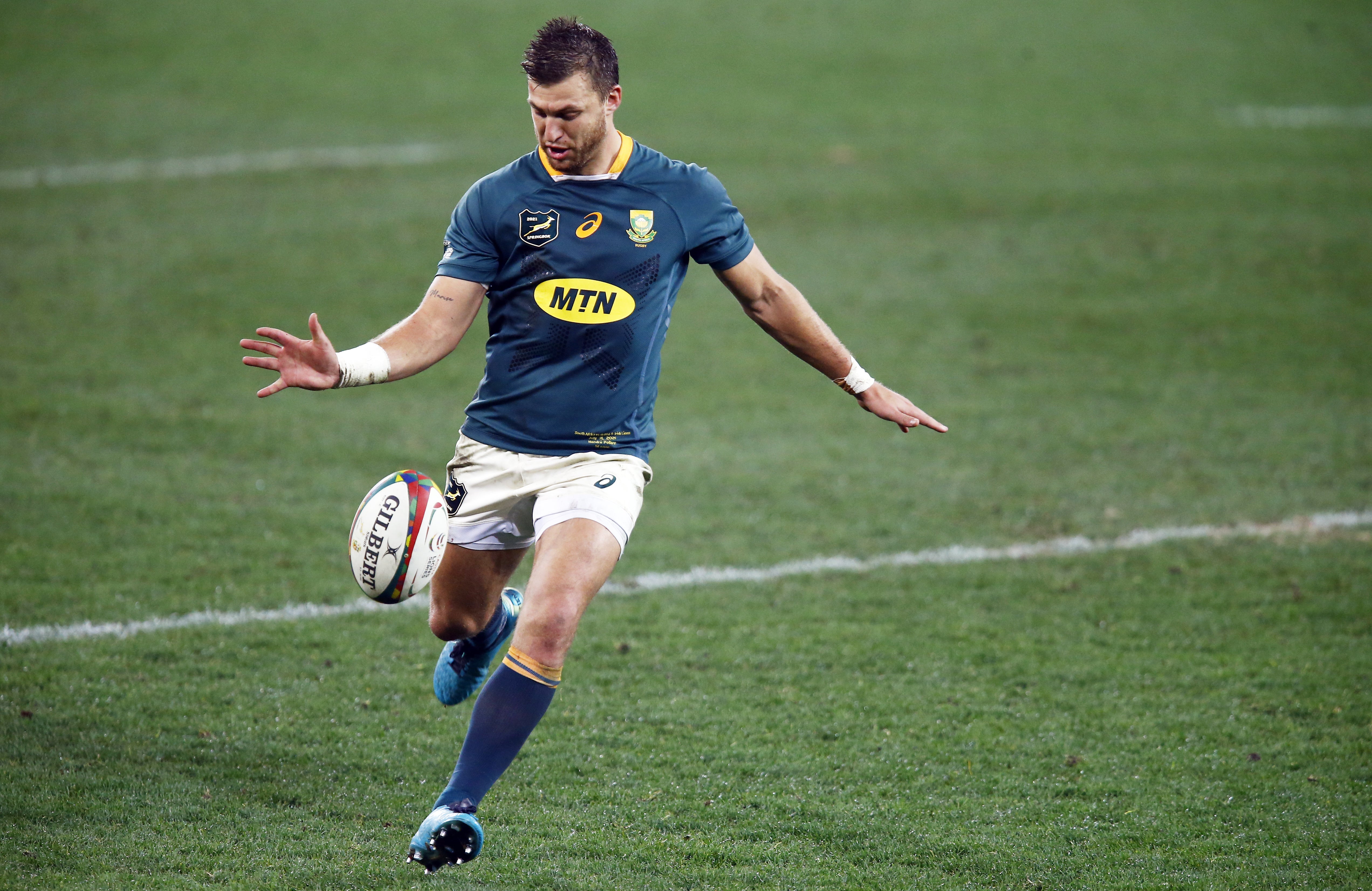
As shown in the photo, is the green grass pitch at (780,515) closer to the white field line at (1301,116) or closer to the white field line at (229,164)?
the white field line at (229,164)

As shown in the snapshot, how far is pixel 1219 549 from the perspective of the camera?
27.8ft

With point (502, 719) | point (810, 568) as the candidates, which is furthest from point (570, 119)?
point (810, 568)

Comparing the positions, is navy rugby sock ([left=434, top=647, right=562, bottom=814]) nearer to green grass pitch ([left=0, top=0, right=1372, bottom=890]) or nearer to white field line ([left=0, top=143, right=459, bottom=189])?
green grass pitch ([left=0, top=0, right=1372, bottom=890])

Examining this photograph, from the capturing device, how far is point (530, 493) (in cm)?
515

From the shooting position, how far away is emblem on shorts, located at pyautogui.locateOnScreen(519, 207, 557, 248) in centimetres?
506

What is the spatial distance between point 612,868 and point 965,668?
8.40 ft

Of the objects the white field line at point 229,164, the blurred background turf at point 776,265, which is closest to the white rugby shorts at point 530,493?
the blurred background turf at point 776,265

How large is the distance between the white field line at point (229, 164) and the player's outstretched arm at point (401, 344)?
46.4 ft

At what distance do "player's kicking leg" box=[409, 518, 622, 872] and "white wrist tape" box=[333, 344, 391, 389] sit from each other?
840 millimetres

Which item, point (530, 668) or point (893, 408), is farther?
point (893, 408)

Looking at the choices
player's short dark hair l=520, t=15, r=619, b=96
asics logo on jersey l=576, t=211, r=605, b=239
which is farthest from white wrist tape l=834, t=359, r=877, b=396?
player's short dark hair l=520, t=15, r=619, b=96

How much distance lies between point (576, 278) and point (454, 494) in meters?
1.01

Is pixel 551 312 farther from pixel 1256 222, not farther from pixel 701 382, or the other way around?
pixel 1256 222

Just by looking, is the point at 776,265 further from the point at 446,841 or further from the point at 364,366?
the point at 446,841
